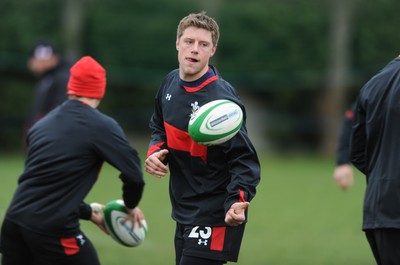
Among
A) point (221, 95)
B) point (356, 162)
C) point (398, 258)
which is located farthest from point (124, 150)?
point (398, 258)

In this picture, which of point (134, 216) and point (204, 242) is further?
point (134, 216)

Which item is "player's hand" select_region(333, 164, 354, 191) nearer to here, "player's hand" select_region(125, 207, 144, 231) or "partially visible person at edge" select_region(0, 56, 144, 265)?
"player's hand" select_region(125, 207, 144, 231)

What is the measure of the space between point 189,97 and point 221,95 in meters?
0.22

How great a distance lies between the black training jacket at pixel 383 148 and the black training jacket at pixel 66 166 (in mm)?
1688

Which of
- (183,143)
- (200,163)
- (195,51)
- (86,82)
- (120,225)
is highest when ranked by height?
(195,51)

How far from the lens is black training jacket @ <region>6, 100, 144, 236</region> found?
5.97 meters

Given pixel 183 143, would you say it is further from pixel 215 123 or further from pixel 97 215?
pixel 97 215

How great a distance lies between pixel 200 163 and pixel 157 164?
0.94ft

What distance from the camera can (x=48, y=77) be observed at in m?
11.0

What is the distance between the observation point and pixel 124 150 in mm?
6145

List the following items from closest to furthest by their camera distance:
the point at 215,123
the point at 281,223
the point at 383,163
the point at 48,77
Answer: the point at 215,123, the point at 383,163, the point at 48,77, the point at 281,223

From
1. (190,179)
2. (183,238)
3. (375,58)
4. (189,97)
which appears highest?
(375,58)

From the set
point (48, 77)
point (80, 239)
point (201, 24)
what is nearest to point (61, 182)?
point (80, 239)

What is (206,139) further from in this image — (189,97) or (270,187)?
(270,187)
